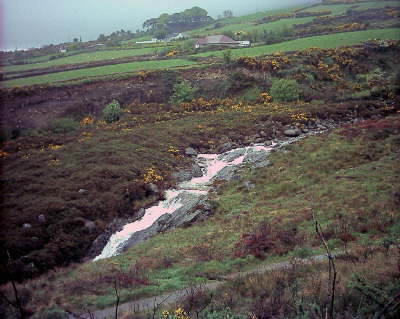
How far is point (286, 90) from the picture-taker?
40906mm

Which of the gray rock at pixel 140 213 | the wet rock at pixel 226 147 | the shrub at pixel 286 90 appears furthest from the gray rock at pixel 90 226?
the shrub at pixel 286 90

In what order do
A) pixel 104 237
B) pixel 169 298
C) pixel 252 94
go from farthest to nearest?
pixel 252 94 → pixel 104 237 → pixel 169 298

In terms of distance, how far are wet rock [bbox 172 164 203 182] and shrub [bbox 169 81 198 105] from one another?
61.4 feet

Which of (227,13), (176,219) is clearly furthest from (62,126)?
(227,13)

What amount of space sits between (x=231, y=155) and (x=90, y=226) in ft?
42.4

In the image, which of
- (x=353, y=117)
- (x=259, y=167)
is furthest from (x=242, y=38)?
(x=259, y=167)

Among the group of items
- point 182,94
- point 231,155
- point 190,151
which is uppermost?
point 182,94

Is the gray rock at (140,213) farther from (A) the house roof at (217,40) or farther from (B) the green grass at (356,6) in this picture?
(B) the green grass at (356,6)

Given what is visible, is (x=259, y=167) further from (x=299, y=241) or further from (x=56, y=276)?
(x=56, y=276)

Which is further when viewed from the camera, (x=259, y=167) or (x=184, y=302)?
(x=259, y=167)

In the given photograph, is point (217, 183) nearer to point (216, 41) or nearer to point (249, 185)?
point (249, 185)

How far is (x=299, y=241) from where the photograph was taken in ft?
42.0

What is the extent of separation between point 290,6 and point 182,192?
10226cm

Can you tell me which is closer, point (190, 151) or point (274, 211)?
point (274, 211)
